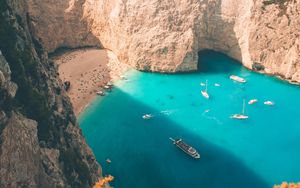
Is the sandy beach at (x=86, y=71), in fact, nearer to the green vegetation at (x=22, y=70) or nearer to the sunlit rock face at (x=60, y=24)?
the sunlit rock face at (x=60, y=24)

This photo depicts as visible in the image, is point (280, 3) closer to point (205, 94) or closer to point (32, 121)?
point (205, 94)

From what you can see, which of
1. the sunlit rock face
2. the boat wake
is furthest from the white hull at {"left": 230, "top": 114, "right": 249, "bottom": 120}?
the sunlit rock face

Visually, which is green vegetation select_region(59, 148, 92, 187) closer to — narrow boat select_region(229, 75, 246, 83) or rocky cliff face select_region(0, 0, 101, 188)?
rocky cliff face select_region(0, 0, 101, 188)

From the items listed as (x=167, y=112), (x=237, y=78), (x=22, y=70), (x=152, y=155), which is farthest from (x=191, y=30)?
(x=22, y=70)

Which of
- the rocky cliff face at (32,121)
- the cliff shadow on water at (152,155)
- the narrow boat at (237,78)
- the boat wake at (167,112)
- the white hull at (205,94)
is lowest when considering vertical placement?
the cliff shadow on water at (152,155)

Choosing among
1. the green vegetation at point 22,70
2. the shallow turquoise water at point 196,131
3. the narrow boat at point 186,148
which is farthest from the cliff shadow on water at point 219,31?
the green vegetation at point 22,70

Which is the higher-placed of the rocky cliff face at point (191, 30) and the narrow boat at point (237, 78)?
the rocky cliff face at point (191, 30)
